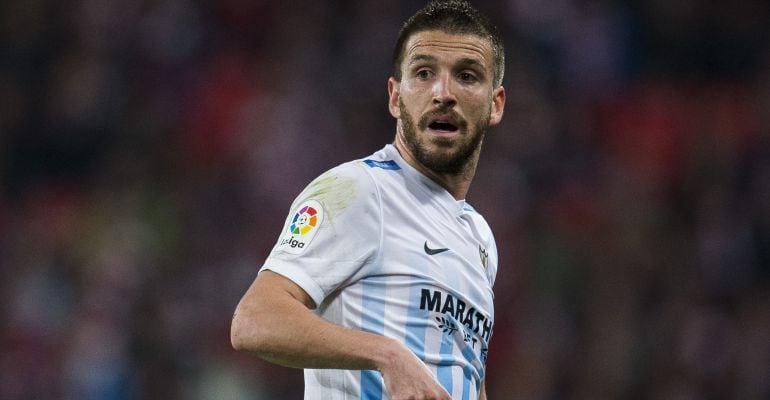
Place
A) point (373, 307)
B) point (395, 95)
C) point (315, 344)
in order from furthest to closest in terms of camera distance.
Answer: point (395, 95) → point (373, 307) → point (315, 344)

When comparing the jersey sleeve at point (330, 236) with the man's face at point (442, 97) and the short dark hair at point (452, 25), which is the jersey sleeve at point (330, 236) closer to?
the man's face at point (442, 97)

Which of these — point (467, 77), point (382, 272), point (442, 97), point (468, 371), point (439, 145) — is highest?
point (467, 77)

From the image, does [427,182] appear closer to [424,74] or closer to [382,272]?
[424,74]

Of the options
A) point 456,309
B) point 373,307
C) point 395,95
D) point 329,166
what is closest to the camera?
point 373,307

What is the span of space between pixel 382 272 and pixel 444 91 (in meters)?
0.65

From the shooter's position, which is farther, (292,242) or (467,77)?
(467,77)

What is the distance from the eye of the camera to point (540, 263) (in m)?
8.85

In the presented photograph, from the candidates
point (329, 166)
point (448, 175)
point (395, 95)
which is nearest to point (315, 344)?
point (448, 175)

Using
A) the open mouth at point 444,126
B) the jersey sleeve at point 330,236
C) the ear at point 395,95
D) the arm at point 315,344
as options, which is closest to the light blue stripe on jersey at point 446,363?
the jersey sleeve at point 330,236

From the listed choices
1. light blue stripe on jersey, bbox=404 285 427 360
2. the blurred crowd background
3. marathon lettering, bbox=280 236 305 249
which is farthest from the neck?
the blurred crowd background

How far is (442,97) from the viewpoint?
11.2 ft

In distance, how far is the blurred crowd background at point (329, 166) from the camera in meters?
8.50

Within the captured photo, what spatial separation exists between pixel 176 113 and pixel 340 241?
7.90 meters

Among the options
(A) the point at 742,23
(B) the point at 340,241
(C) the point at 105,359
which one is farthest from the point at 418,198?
(A) the point at 742,23
